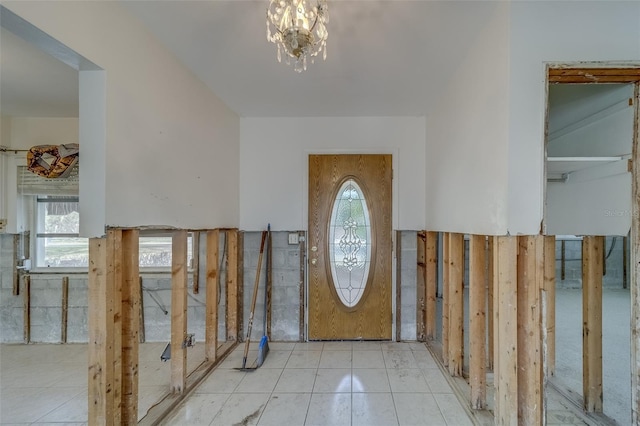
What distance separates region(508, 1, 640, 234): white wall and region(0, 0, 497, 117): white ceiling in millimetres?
269

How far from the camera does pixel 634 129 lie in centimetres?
176

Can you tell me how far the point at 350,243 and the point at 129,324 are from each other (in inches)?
91.1

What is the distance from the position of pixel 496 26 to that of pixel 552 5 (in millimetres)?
257

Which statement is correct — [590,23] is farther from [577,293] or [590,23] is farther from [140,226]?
[577,293]

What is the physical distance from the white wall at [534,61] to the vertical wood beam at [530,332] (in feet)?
0.42

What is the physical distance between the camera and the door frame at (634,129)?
5.46ft

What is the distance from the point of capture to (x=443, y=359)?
2.91 meters

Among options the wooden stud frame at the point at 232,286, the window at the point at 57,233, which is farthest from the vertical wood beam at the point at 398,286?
the window at the point at 57,233

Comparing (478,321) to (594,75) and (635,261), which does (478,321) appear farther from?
(594,75)

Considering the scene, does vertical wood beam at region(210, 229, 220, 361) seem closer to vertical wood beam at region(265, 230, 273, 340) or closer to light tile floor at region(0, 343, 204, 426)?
light tile floor at region(0, 343, 204, 426)

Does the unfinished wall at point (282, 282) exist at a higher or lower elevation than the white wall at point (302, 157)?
lower

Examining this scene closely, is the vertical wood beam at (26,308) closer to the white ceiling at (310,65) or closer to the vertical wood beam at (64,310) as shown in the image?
the vertical wood beam at (64,310)

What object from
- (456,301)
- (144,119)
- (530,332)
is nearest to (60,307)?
(144,119)

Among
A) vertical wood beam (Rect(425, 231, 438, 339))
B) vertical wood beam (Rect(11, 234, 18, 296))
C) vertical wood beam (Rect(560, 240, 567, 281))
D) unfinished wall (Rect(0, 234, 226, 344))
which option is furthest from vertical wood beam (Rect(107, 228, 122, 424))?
vertical wood beam (Rect(560, 240, 567, 281))
